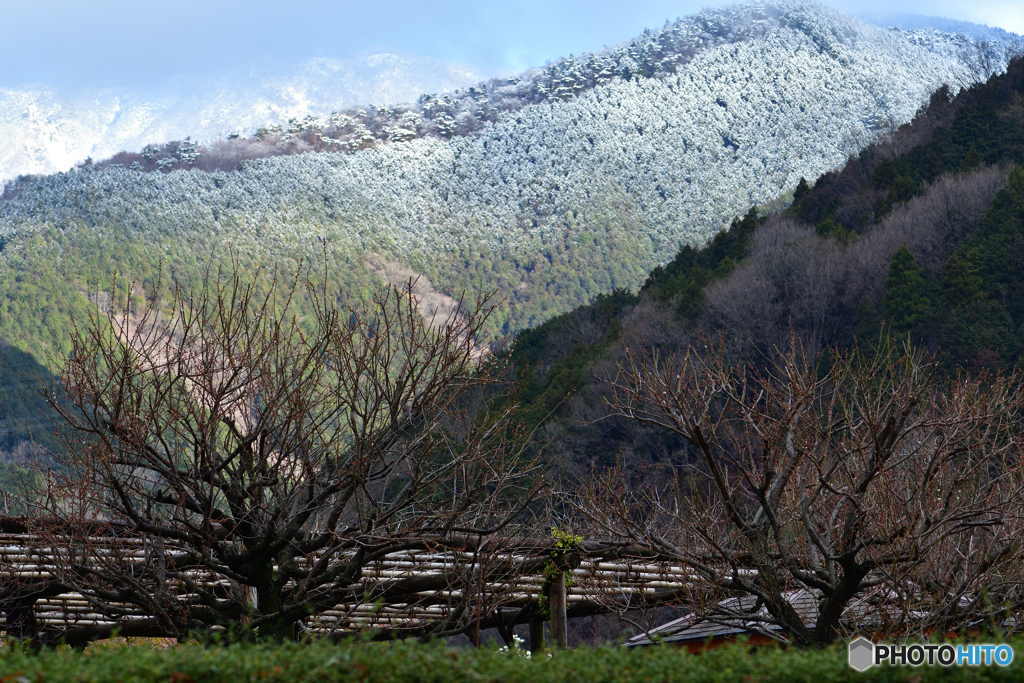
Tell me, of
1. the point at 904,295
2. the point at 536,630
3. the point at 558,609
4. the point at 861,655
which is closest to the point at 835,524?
the point at 558,609

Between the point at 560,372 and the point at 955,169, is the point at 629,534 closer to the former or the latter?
the point at 560,372

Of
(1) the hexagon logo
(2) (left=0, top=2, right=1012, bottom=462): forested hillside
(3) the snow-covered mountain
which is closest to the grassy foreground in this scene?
(1) the hexagon logo

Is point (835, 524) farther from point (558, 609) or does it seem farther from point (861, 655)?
point (861, 655)

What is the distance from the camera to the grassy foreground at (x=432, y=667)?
3221mm

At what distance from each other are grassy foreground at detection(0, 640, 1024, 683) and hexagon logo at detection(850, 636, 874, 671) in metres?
0.04

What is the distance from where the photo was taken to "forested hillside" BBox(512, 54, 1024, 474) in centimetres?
2277

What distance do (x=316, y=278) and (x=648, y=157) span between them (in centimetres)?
3596

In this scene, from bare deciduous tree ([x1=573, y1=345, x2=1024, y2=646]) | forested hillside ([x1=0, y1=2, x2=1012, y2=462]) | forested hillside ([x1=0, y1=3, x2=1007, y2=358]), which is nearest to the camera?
bare deciduous tree ([x1=573, y1=345, x2=1024, y2=646])

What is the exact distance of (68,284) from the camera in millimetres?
44812

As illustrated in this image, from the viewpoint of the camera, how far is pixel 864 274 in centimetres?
2633

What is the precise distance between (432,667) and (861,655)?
1618 mm

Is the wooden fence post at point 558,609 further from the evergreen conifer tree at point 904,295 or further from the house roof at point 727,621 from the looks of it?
the evergreen conifer tree at point 904,295

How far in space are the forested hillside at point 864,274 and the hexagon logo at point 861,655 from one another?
1771 cm

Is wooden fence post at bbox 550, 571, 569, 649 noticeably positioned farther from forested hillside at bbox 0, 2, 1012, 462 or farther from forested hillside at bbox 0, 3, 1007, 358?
forested hillside at bbox 0, 3, 1007, 358
